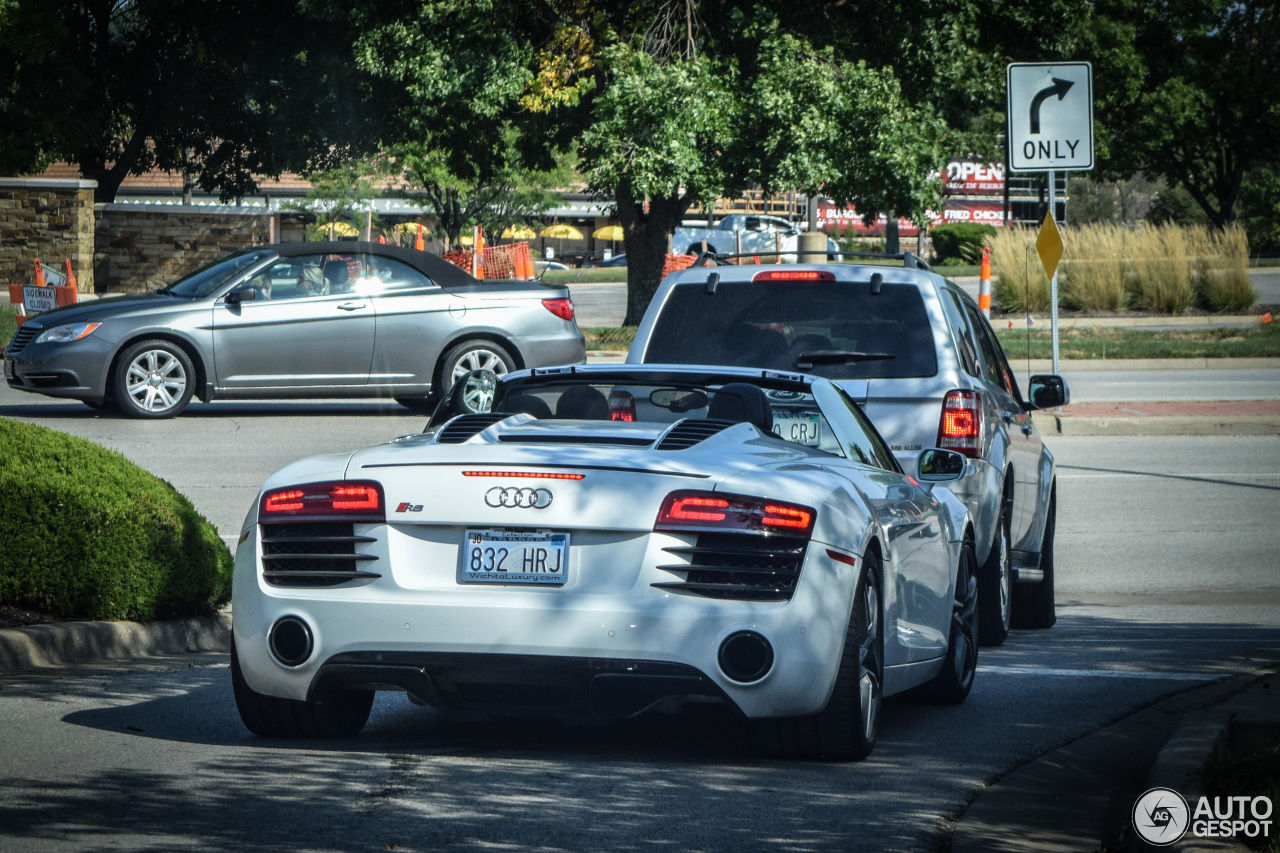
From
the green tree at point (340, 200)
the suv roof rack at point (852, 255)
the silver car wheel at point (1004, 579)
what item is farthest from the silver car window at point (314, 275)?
the green tree at point (340, 200)

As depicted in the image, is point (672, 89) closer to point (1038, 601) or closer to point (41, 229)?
point (1038, 601)

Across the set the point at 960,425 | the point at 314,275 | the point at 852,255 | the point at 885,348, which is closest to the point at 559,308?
the point at 314,275

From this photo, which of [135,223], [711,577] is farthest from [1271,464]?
[135,223]

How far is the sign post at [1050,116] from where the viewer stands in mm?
16375

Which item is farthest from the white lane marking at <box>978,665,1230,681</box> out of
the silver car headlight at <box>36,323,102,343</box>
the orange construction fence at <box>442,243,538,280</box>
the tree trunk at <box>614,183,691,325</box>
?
the orange construction fence at <box>442,243,538,280</box>

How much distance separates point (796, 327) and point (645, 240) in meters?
18.9

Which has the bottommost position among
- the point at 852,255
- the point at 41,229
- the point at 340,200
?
the point at 852,255

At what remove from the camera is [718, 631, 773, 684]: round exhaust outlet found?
4.95 m

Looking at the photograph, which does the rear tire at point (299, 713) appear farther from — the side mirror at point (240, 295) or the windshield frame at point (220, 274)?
the windshield frame at point (220, 274)

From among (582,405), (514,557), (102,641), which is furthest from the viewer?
(102,641)

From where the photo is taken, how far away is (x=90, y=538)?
7320 mm

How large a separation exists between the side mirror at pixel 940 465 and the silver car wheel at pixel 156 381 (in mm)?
11627

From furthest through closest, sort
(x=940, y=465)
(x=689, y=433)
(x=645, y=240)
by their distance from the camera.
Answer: (x=645, y=240) → (x=940, y=465) → (x=689, y=433)

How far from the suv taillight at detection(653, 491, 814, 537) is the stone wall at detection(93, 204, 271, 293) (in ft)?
92.9
